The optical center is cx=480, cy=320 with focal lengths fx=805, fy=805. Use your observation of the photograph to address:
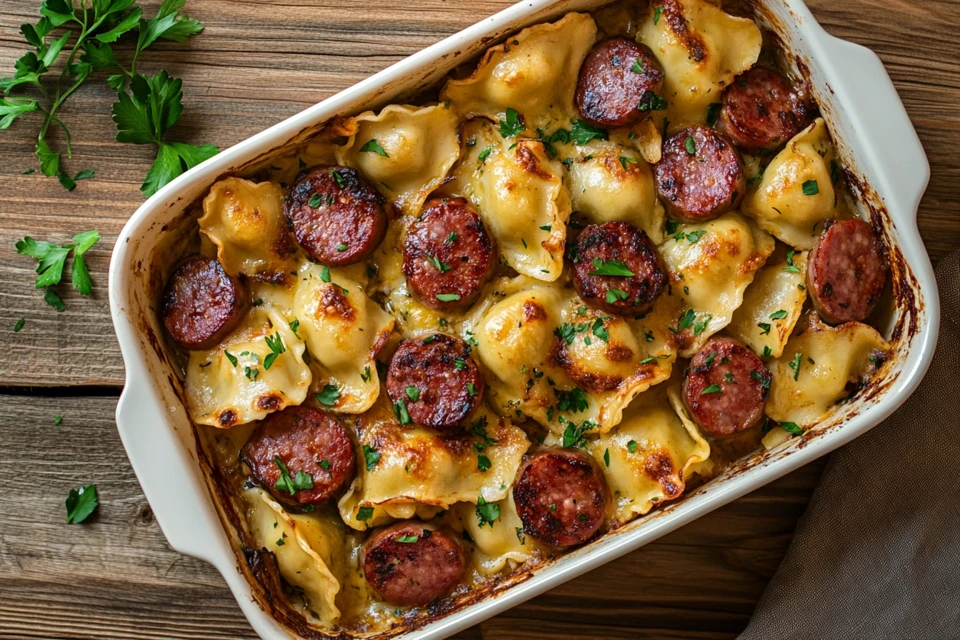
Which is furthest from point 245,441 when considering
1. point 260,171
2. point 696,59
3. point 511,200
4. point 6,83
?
point 696,59

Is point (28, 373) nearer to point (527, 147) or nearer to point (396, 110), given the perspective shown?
point (396, 110)

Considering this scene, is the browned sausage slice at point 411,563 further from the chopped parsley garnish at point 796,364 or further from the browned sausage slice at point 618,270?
the chopped parsley garnish at point 796,364

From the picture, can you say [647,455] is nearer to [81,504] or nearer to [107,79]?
[81,504]

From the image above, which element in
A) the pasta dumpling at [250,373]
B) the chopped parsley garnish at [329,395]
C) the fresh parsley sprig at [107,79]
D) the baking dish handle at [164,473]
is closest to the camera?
the baking dish handle at [164,473]

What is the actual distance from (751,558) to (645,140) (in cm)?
156

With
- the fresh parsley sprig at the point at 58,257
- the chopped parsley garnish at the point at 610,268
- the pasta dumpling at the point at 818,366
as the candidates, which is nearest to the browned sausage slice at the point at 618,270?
the chopped parsley garnish at the point at 610,268

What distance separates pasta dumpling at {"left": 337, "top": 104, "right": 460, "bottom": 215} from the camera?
2312mm

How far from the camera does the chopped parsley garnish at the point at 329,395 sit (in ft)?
7.83

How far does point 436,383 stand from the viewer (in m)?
2.31

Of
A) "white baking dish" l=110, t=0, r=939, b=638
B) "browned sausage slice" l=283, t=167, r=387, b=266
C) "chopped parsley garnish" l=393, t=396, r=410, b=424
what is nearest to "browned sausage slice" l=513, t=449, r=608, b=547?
"white baking dish" l=110, t=0, r=939, b=638

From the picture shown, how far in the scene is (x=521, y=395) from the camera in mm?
2389

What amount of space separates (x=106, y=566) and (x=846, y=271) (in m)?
2.63

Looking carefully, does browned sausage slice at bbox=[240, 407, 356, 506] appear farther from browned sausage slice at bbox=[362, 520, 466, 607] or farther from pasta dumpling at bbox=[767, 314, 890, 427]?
pasta dumpling at bbox=[767, 314, 890, 427]

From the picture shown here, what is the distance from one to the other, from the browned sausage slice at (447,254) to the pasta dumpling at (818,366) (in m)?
0.96
